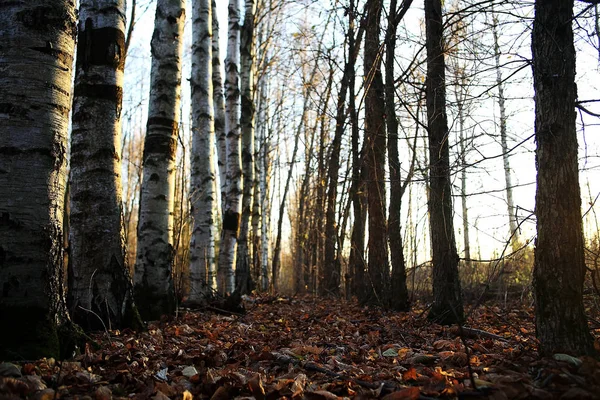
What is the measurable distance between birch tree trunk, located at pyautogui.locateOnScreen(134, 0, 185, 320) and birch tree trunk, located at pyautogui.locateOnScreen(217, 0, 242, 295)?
314cm

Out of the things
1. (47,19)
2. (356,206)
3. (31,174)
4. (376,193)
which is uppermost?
(47,19)

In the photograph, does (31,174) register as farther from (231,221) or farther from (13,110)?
(231,221)

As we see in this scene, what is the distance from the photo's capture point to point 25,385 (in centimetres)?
191

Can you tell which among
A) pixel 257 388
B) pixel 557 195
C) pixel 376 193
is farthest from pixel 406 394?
pixel 376 193

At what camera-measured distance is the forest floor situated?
198 cm

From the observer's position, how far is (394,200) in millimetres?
6793

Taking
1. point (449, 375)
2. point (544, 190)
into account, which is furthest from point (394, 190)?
point (449, 375)

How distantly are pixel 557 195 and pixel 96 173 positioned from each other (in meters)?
3.33

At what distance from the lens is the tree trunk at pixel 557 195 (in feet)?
8.19

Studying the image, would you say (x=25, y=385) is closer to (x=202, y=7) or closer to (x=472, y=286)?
(x=202, y=7)

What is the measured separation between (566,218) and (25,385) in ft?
9.44

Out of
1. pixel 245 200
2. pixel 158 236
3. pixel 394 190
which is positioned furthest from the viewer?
pixel 245 200

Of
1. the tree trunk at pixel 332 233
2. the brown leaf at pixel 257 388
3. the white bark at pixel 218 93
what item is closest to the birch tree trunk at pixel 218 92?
the white bark at pixel 218 93

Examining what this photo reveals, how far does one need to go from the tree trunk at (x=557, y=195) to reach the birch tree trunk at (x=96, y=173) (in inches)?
124
